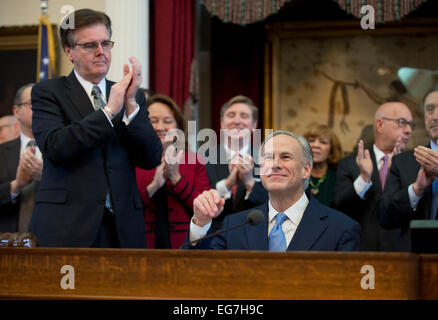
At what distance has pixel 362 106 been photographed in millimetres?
5852

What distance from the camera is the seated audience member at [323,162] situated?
12.6ft

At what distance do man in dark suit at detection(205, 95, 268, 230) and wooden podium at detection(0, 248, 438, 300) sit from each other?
131 cm

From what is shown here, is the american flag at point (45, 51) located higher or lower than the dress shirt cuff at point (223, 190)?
higher

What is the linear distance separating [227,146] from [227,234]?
132cm

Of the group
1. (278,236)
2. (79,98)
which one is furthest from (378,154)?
(79,98)

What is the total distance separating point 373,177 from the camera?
3621 millimetres

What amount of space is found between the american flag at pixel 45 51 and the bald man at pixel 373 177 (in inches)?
79.0

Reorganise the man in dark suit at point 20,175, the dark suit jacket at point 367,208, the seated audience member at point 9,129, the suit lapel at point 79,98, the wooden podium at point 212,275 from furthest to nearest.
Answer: the seated audience member at point 9,129
the dark suit jacket at point 367,208
the man in dark suit at point 20,175
the suit lapel at point 79,98
the wooden podium at point 212,275

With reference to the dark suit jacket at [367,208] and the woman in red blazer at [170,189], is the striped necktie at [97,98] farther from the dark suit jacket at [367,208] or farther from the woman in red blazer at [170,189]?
the dark suit jacket at [367,208]

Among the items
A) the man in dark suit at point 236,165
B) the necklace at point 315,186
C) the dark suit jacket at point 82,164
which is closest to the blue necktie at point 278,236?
the dark suit jacket at point 82,164

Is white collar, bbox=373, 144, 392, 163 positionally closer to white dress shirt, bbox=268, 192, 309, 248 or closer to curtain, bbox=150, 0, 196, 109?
white dress shirt, bbox=268, 192, 309, 248

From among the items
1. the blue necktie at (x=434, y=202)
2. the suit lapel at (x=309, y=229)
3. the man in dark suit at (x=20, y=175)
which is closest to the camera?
the suit lapel at (x=309, y=229)

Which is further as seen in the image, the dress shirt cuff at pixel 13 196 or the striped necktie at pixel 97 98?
the dress shirt cuff at pixel 13 196

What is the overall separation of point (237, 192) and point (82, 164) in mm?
1150
